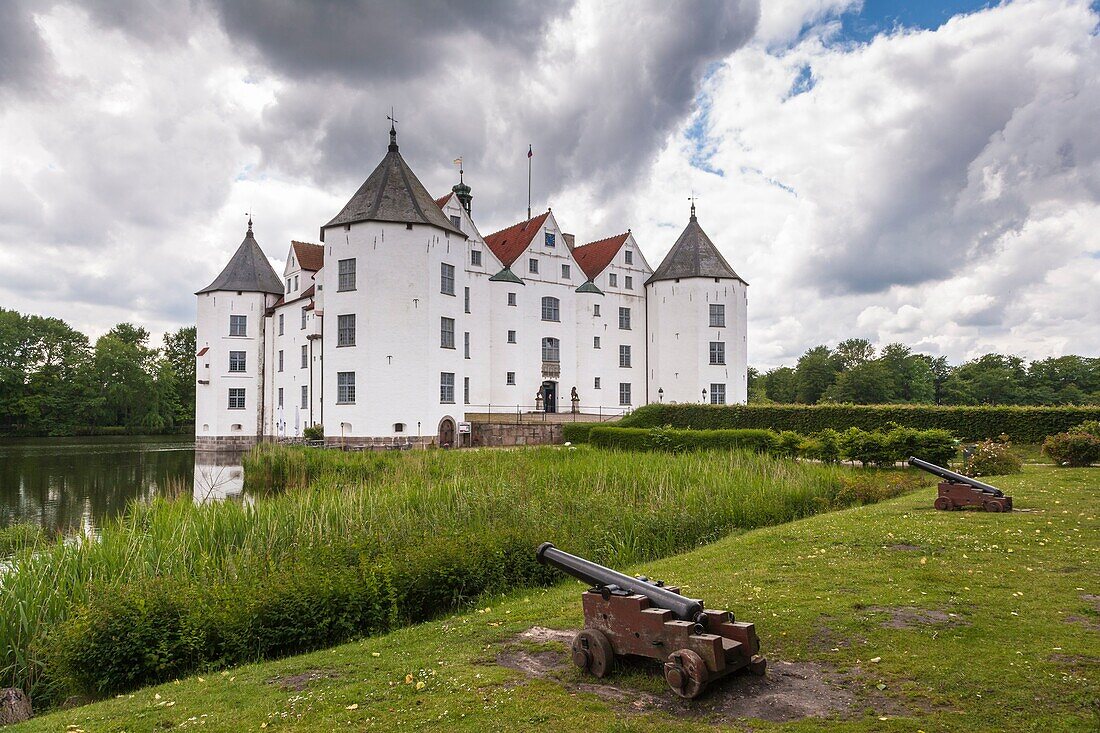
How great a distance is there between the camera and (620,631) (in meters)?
4.47

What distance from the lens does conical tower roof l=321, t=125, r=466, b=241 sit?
31.9 metres

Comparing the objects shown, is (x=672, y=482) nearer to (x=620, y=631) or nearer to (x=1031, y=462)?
(x=620, y=631)

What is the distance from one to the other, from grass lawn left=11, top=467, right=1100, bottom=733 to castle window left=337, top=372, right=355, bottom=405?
2584cm

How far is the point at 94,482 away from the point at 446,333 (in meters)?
14.9

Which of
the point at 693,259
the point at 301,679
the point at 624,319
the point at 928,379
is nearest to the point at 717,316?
the point at 693,259

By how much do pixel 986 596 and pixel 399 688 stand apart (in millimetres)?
4463

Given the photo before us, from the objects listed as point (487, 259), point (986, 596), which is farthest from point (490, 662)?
point (487, 259)

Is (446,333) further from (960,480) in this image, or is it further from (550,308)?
(960,480)

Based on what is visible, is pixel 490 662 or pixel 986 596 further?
pixel 986 596

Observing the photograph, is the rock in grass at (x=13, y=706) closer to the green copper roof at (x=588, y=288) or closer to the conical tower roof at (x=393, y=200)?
the conical tower roof at (x=393, y=200)

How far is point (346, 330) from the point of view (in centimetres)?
→ 3247

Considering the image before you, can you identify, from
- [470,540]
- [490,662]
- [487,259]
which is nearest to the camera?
[490,662]

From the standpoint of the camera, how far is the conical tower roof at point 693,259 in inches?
1633

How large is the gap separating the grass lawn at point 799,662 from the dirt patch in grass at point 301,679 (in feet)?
0.05
